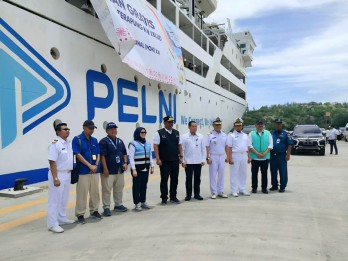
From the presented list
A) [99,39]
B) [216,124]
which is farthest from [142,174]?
[99,39]

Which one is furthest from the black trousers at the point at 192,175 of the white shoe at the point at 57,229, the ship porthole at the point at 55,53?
the ship porthole at the point at 55,53

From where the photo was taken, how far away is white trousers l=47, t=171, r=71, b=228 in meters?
4.68

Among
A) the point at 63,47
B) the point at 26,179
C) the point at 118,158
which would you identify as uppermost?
the point at 63,47

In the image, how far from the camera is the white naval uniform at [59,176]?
4672 millimetres

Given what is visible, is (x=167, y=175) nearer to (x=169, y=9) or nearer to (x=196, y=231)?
(x=196, y=231)

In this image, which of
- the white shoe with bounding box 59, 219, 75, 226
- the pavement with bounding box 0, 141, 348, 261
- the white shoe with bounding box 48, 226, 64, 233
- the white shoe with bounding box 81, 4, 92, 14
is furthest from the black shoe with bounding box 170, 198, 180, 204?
the white shoe with bounding box 81, 4, 92, 14

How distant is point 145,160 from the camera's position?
584cm

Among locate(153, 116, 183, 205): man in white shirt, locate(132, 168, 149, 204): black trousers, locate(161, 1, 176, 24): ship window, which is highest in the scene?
locate(161, 1, 176, 24): ship window

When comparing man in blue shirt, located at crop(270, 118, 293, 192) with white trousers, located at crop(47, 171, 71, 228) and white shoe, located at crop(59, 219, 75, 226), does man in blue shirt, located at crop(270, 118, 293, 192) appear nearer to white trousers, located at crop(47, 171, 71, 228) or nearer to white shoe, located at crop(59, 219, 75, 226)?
white shoe, located at crop(59, 219, 75, 226)

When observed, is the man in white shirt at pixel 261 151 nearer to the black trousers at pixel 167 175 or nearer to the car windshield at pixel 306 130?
the black trousers at pixel 167 175

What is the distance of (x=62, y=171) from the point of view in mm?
4773

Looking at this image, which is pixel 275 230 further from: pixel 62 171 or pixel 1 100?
pixel 1 100

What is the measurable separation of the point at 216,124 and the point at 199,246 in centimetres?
347

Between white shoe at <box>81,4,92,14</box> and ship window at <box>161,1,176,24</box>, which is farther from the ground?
ship window at <box>161,1,176,24</box>
